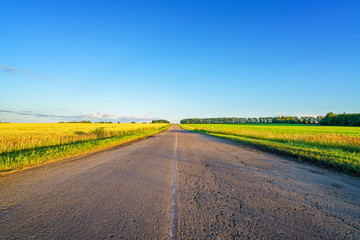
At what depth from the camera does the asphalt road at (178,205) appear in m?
2.11

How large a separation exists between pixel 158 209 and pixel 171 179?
154 centimetres

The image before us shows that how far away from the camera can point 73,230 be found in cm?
211

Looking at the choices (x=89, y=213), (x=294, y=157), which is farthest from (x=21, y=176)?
(x=294, y=157)

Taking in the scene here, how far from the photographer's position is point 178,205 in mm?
2824

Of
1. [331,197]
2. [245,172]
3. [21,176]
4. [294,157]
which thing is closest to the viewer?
[331,197]

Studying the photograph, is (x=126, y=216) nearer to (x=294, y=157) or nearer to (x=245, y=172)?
(x=245, y=172)

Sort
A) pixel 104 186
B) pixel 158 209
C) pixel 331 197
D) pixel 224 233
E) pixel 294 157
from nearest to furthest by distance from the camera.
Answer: pixel 224 233 → pixel 158 209 → pixel 331 197 → pixel 104 186 → pixel 294 157

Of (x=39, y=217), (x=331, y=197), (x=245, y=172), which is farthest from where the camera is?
(x=245, y=172)

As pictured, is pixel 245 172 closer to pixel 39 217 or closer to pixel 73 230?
pixel 73 230

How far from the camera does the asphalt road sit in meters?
2.11

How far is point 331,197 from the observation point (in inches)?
126

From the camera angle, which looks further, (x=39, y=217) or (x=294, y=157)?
(x=294, y=157)

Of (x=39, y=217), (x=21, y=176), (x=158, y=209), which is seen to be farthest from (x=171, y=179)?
(x=21, y=176)

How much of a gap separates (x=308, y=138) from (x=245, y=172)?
38.2 feet
